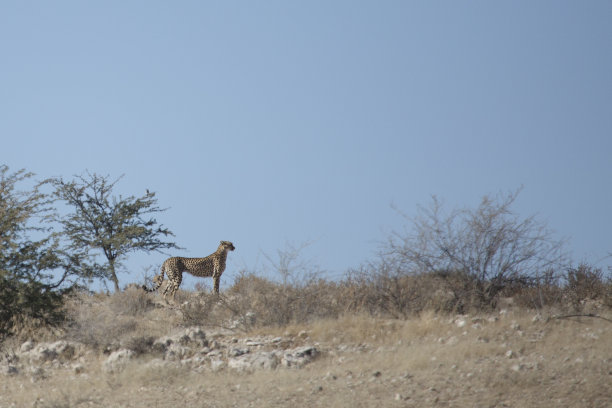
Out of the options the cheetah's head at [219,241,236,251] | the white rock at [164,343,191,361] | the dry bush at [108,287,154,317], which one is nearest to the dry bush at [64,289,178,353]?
the dry bush at [108,287,154,317]

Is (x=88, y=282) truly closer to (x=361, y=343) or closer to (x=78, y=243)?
(x=361, y=343)

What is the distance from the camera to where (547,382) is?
10.6 m

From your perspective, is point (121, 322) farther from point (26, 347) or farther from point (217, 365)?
point (217, 365)

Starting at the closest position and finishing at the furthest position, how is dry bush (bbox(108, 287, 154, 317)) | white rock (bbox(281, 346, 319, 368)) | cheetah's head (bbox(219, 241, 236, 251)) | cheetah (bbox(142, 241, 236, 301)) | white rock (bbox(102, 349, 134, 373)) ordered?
white rock (bbox(281, 346, 319, 368)) → white rock (bbox(102, 349, 134, 373)) → dry bush (bbox(108, 287, 154, 317)) → cheetah (bbox(142, 241, 236, 301)) → cheetah's head (bbox(219, 241, 236, 251))

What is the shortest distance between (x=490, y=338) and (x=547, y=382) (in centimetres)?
260

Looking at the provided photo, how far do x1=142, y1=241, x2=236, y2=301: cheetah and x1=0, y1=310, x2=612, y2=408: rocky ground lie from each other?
5.66 m

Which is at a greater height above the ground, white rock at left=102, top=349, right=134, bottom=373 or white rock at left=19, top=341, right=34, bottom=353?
white rock at left=19, top=341, right=34, bottom=353

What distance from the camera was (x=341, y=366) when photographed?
12227 millimetres

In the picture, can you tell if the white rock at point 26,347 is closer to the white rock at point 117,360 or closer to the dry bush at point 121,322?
the dry bush at point 121,322

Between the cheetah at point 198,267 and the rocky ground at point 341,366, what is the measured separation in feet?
18.6

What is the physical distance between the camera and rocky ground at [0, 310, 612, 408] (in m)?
10.5

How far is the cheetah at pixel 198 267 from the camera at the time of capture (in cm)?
2170

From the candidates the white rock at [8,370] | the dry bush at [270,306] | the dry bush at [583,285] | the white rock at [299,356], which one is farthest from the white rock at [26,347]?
the dry bush at [583,285]

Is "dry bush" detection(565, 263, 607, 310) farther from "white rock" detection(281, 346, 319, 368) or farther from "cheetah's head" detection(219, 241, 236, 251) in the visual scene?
"cheetah's head" detection(219, 241, 236, 251)
